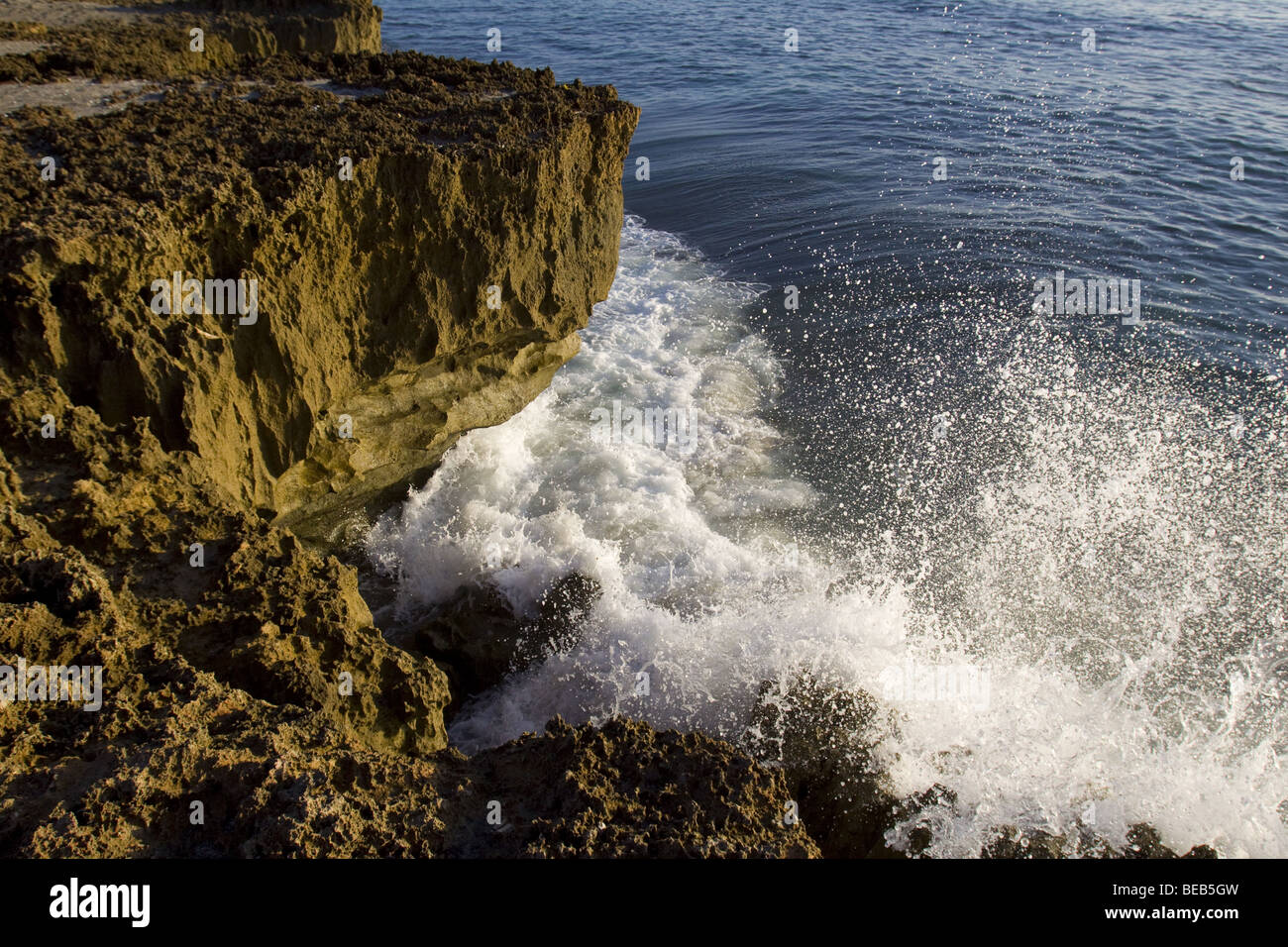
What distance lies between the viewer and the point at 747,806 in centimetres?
383

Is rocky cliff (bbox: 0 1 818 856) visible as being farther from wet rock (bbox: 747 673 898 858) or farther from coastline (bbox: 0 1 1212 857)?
wet rock (bbox: 747 673 898 858)

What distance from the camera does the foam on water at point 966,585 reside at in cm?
615

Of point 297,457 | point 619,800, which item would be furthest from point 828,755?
point 297,457

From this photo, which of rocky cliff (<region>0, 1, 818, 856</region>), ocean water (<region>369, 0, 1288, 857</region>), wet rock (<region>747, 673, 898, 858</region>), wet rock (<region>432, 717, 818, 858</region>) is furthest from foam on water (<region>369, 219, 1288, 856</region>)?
wet rock (<region>432, 717, 818, 858</region>)

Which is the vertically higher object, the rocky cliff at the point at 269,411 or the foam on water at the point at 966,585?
the rocky cliff at the point at 269,411

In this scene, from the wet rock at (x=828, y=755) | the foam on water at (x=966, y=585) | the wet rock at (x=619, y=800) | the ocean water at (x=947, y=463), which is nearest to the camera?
the wet rock at (x=619, y=800)

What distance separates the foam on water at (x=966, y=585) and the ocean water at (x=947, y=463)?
3 centimetres

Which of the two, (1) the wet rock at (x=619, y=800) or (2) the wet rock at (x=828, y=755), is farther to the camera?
(2) the wet rock at (x=828, y=755)

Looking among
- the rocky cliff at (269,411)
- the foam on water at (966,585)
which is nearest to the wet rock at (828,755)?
the foam on water at (966,585)

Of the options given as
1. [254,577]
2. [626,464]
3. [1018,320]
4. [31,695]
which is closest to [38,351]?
[254,577]

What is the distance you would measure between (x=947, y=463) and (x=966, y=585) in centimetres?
197

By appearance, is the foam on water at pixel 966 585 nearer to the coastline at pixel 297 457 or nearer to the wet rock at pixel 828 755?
the wet rock at pixel 828 755

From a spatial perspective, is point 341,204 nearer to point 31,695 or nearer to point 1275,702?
point 31,695

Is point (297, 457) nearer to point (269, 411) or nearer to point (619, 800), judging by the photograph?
point (269, 411)
